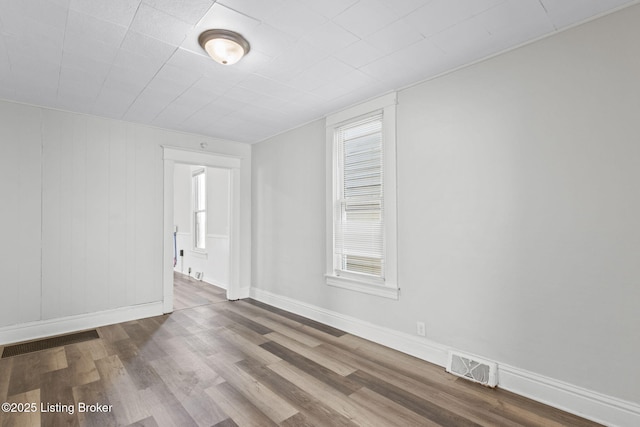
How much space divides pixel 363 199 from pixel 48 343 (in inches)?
151

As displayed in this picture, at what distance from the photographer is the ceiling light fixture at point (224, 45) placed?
86.5 inches

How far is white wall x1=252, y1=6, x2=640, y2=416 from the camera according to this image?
6.51 feet

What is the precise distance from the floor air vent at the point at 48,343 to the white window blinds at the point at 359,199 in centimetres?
305

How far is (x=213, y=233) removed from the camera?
6.40 metres

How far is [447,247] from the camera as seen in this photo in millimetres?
2811

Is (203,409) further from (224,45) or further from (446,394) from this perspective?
(224,45)

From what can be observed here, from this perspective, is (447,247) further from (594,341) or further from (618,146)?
(618,146)

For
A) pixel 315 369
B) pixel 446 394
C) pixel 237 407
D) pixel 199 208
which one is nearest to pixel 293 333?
pixel 315 369

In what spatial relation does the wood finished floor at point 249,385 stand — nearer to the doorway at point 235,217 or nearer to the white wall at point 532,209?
the white wall at point 532,209

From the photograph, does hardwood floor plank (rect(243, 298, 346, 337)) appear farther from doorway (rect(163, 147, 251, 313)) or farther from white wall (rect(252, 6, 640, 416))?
white wall (rect(252, 6, 640, 416))

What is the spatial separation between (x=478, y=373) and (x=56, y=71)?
14.7 feet

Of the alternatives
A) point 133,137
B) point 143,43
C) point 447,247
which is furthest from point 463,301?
point 133,137

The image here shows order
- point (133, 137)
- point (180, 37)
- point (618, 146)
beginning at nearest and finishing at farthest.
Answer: point (618, 146), point (180, 37), point (133, 137)

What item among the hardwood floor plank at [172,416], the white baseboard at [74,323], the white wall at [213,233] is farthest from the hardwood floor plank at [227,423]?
the white wall at [213,233]
